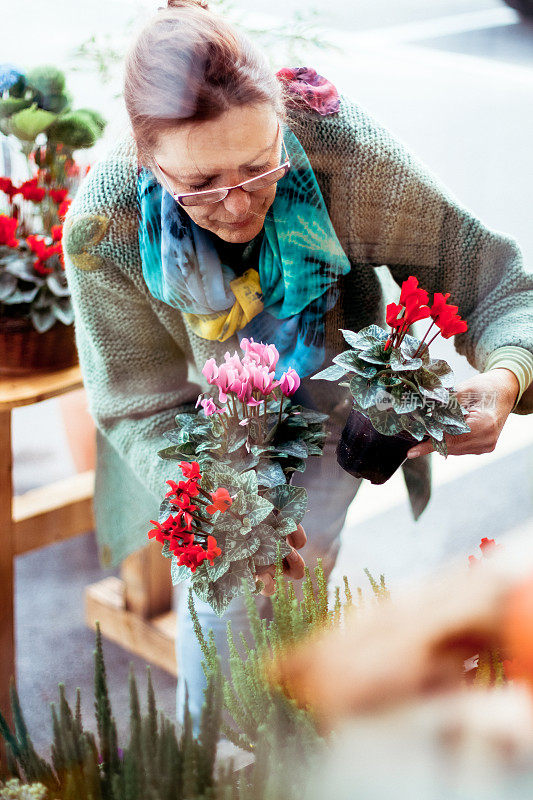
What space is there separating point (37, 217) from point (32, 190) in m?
0.06

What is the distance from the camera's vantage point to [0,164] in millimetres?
1095

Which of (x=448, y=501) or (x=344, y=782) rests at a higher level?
(x=448, y=501)

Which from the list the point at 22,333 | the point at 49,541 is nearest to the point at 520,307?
the point at 22,333

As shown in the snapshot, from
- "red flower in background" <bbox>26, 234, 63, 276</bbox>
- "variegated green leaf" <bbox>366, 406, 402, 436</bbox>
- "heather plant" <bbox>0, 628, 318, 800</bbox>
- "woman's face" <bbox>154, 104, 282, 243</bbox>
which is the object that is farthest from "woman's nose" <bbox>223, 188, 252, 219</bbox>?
"red flower in background" <bbox>26, 234, 63, 276</bbox>

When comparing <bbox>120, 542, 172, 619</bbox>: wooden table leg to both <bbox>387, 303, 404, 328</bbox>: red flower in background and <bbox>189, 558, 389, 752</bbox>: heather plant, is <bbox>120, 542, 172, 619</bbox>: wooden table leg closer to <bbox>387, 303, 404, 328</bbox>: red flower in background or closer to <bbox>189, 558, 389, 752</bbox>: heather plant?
<bbox>189, 558, 389, 752</bbox>: heather plant

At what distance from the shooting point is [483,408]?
0.65m

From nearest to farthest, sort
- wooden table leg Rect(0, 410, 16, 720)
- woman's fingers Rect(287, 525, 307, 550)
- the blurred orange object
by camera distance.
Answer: the blurred orange object → woman's fingers Rect(287, 525, 307, 550) → wooden table leg Rect(0, 410, 16, 720)

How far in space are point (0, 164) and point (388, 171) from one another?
65 cm

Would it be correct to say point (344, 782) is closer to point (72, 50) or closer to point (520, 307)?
point (520, 307)

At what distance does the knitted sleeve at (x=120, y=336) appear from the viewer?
0.80m

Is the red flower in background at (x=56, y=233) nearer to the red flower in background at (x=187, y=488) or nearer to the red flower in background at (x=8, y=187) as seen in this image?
the red flower in background at (x=8, y=187)

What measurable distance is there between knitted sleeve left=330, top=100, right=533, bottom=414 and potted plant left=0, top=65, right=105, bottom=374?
1.51 feet

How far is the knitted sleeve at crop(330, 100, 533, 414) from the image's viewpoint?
2.15 ft

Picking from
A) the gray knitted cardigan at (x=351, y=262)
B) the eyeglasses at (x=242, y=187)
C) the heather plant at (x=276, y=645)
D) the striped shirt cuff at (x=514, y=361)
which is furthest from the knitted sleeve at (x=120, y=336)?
the striped shirt cuff at (x=514, y=361)
